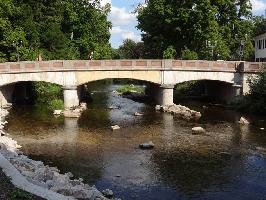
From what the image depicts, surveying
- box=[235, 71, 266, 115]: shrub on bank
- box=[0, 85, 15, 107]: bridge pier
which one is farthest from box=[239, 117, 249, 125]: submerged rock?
box=[0, 85, 15, 107]: bridge pier

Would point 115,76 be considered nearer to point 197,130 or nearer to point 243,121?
point 197,130

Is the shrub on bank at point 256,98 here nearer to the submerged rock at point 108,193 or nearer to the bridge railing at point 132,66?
the bridge railing at point 132,66

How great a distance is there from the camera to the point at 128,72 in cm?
4622

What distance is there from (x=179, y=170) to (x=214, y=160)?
10.1ft

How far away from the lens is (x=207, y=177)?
23.5 m

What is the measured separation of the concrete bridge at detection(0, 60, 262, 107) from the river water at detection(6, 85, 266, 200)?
11.8 feet

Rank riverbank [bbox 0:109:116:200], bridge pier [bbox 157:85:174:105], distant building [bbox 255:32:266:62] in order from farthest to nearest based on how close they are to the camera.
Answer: distant building [bbox 255:32:266:62] < bridge pier [bbox 157:85:174:105] < riverbank [bbox 0:109:116:200]

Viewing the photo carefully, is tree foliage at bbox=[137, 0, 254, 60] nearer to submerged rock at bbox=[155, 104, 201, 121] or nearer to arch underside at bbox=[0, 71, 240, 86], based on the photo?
arch underside at bbox=[0, 71, 240, 86]

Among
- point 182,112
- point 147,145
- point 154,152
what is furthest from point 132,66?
point 154,152

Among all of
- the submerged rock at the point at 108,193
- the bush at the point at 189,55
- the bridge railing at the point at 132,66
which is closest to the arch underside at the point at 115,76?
the bridge railing at the point at 132,66

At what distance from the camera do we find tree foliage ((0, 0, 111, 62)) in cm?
5897

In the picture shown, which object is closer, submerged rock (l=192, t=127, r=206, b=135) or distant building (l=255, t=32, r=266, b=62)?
submerged rock (l=192, t=127, r=206, b=135)

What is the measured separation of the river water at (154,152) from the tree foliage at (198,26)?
16959 mm

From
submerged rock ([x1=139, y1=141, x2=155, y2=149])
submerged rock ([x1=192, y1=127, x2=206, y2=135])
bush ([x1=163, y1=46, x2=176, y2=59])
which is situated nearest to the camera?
submerged rock ([x1=139, y1=141, x2=155, y2=149])
